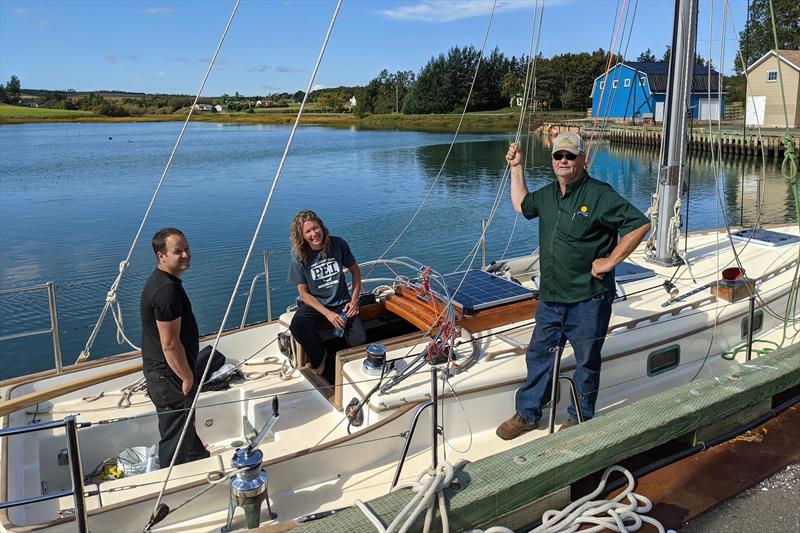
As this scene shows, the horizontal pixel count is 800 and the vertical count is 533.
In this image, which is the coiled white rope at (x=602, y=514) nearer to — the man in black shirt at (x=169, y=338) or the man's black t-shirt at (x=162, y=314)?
the man in black shirt at (x=169, y=338)

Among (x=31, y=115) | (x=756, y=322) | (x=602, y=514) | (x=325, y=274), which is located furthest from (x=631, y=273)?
(x=31, y=115)

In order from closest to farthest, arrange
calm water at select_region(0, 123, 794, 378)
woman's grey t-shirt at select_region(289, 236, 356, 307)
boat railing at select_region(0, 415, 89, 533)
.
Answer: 1. boat railing at select_region(0, 415, 89, 533)
2. woman's grey t-shirt at select_region(289, 236, 356, 307)
3. calm water at select_region(0, 123, 794, 378)

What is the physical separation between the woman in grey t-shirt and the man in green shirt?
165cm

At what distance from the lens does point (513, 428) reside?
5051 mm

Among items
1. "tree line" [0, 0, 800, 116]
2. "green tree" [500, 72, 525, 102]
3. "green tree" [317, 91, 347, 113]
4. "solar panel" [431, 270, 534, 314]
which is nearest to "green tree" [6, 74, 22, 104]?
"tree line" [0, 0, 800, 116]

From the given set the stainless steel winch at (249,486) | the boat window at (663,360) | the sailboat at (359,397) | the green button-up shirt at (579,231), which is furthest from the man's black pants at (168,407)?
the boat window at (663,360)

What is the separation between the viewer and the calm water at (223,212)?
13.5 metres

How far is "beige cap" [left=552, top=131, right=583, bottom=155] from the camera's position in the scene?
14.7 ft

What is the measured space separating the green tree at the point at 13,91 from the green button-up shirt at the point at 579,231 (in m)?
183

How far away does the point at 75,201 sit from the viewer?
26422 mm

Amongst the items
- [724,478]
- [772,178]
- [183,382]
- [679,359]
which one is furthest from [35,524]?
[772,178]

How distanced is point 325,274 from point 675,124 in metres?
4.40

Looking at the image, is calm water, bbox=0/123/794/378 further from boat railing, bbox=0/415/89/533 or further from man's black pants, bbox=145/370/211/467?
boat railing, bbox=0/415/89/533

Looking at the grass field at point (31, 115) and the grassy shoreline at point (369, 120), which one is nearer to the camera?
the grassy shoreline at point (369, 120)
